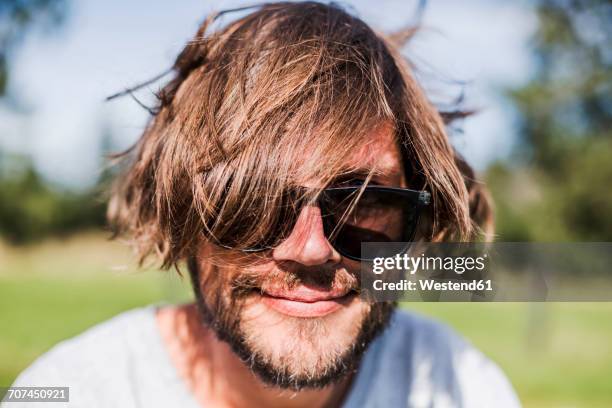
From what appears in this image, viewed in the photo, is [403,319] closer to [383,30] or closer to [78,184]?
[383,30]

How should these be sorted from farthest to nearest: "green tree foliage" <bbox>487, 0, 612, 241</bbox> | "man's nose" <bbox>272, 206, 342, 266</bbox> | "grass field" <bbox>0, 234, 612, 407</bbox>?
"green tree foliage" <bbox>487, 0, 612, 241</bbox> → "grass field" <bbox>0, 234, 612, 407</bbox> → "man's nose" <bbox>272, 206, 342, 266</bbox>

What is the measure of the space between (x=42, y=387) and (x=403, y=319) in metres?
1.22

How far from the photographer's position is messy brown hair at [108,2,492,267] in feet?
4.83

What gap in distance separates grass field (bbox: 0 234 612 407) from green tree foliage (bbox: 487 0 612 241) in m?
7.94

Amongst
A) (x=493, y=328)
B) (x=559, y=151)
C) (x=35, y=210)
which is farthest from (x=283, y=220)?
(x=35, y=210)

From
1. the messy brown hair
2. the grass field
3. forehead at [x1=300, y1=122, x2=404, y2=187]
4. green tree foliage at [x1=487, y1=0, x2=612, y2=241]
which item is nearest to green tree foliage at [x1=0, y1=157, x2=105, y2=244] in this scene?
the grass field

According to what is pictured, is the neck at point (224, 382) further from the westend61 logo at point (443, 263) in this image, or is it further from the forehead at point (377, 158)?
the forehead at point (377, 158)

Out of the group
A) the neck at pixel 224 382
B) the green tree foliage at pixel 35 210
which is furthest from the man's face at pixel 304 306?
the green tree foliage at pixel 35 210

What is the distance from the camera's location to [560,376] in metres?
6.70

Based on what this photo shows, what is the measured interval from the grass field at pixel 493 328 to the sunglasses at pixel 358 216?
275 cm

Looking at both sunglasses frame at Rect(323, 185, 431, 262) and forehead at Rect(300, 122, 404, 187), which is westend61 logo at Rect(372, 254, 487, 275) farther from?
forehead at Rect(300, 122, 404, 187)

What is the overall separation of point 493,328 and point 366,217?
8.75 metres

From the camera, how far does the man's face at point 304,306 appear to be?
148 cm

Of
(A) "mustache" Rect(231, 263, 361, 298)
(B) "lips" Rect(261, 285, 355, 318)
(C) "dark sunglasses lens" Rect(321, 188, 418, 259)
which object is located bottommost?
(B) "lips" Rect(261, 285, 355, 318)
